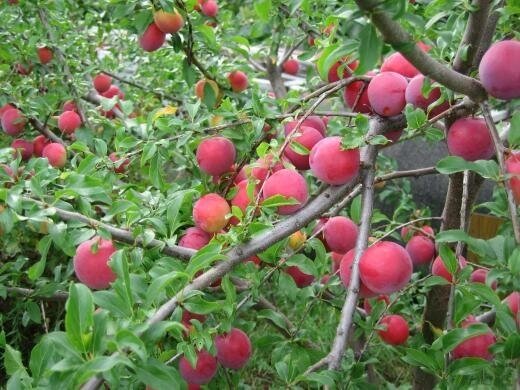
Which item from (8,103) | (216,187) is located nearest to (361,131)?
(216,187)

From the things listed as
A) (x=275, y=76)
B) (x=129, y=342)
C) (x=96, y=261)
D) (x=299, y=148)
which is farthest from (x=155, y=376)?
(x=275, y=76)

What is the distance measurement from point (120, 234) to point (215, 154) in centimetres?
24

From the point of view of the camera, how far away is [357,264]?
0.89 m

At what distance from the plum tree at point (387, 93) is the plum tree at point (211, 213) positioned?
299 mm

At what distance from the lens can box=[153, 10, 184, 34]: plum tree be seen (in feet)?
4.06

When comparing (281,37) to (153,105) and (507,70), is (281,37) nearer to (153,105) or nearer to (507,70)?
(153,105)


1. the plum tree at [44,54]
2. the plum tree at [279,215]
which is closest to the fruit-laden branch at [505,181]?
the plum tree at [279,215]

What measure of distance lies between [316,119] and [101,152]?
16.7 inches

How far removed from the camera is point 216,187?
1.12 metres

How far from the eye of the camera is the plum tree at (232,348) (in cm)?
104

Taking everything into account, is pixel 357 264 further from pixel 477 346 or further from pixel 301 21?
pixel 301 21

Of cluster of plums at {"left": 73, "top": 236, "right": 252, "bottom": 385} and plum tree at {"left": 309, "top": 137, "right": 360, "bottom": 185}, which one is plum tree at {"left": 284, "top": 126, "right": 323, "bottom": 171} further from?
cluster of plums at {"left": 73, "top": 236, "right": 252, "bottom": 385}

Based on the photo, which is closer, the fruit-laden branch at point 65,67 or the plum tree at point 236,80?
the plum tree at point 236,80

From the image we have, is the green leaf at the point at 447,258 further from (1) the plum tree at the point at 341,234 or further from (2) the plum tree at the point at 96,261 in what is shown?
(2) the plum tree at the point at 96,261
